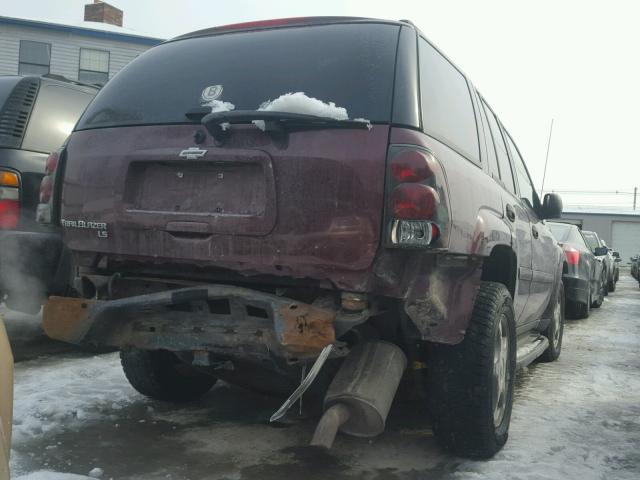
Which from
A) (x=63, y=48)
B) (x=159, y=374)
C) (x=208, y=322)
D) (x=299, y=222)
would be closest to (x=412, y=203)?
(x=299, y=222)

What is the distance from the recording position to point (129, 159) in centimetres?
296

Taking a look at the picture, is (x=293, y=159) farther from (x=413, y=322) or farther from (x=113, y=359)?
(x=113, y=359)

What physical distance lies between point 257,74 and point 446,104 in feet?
3.09

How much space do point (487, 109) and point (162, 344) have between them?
2.77m

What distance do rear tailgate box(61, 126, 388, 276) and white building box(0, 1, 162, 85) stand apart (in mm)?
23384

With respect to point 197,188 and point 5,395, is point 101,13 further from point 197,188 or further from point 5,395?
point 5,395

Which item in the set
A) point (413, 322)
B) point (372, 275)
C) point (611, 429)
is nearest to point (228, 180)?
point (372, 275)

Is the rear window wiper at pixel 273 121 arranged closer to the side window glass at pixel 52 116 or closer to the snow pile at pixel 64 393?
the snow pile at pixel 64 393

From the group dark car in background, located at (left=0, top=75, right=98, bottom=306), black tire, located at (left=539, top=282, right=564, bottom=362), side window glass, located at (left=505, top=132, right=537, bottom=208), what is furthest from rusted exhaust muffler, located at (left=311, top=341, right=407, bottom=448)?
black tire, located at (left=539, top=282, right=564, bottom=362)

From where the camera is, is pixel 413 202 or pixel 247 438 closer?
pixel 413 202

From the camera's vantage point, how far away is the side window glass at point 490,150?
3.95 m

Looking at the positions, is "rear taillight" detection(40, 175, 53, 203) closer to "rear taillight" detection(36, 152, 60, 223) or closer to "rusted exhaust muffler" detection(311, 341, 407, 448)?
"rear taillight" detection(36, 152, 60, 223)

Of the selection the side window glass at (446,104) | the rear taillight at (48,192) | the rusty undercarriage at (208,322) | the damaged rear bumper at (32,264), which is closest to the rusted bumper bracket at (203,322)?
the rusty undercarriage at (208,322)

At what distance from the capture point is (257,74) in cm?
297
